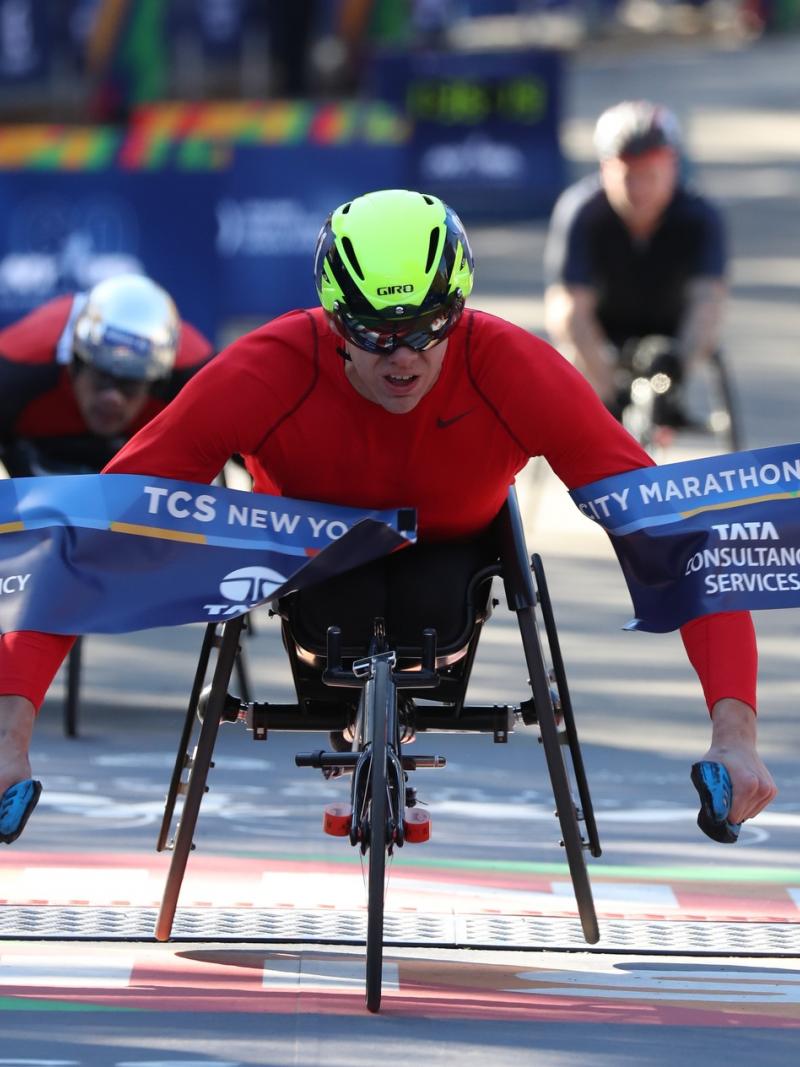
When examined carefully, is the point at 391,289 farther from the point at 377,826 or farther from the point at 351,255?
the point at 377,826

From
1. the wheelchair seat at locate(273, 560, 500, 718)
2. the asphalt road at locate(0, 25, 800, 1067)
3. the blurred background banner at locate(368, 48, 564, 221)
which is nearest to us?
the asphalt road at locate(0, 25, 800, 1067)

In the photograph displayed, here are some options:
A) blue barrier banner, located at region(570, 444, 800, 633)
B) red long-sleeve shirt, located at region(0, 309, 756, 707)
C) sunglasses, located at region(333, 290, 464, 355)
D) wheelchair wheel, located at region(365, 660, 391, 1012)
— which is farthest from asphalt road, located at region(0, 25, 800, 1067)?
sunglasses, located at region(333, 290, 464, 355)

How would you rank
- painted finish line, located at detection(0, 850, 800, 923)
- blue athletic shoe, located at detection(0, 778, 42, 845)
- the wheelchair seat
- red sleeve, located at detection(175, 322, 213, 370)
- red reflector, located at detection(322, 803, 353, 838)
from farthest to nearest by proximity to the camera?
1. red sleeve, located at detection(175, 322, 213, 370)
2. painted finish line, located at detection(0, 850, 800, 923)
3. the wheelchair seat
4. red reflector, located at detection(322, 803, 353, 838)
5. blue athletic shoe, located at detection(0, 778, 42, 845)

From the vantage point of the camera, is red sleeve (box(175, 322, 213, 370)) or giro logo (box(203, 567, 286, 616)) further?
red sleeve (box(175, 322, 213, 370))

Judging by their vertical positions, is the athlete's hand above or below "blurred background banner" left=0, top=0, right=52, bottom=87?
below

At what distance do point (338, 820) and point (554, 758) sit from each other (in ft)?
1.57

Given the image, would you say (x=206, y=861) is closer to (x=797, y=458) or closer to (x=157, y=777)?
(x=157, y=777)

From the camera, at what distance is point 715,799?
4430 millimetres

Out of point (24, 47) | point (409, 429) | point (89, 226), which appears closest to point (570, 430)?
point (409, 429)

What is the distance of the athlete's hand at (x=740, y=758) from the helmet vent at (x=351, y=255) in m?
1.15

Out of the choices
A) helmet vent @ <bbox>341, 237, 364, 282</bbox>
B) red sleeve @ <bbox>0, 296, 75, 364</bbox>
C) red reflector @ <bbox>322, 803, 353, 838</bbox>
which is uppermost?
red sleeve @ <bbox>0, 296, 75, 364</bbox>

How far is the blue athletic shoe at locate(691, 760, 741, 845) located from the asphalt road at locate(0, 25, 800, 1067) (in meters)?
0.45

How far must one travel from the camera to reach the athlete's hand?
4504mm

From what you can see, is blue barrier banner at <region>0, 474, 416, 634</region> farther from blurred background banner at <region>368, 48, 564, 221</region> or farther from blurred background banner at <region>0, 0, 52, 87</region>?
blurred background banner at <region>0, 0, 52, 87</region>
